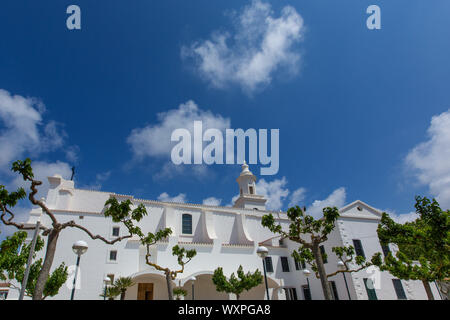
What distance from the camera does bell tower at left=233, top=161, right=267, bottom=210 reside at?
4373 cm

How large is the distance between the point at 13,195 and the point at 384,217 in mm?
18994

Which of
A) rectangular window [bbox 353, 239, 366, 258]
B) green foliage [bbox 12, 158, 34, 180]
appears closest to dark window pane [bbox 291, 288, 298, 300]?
rectangular window [bbox 353, 239, 366, 258]

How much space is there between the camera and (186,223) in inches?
1339

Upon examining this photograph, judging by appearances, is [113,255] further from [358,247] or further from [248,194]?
[248,194]

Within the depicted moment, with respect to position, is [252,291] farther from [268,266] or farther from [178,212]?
[178,212]

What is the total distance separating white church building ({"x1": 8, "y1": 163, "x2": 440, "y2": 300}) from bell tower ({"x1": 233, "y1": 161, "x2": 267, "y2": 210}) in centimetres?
775

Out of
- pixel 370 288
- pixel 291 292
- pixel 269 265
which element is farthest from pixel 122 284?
pixel 370 288

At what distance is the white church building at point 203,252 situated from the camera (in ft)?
73.3

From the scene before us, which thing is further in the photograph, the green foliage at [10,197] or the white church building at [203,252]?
the white church building at [203,252]

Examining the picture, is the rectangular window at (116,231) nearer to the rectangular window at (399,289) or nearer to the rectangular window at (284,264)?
the rectangular window at (284,264)

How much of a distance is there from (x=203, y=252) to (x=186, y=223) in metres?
6.90

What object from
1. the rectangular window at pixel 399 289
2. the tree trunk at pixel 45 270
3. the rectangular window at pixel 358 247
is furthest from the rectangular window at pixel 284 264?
the tree trunk at pixel 45 270

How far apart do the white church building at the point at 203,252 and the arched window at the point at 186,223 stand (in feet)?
0.12
